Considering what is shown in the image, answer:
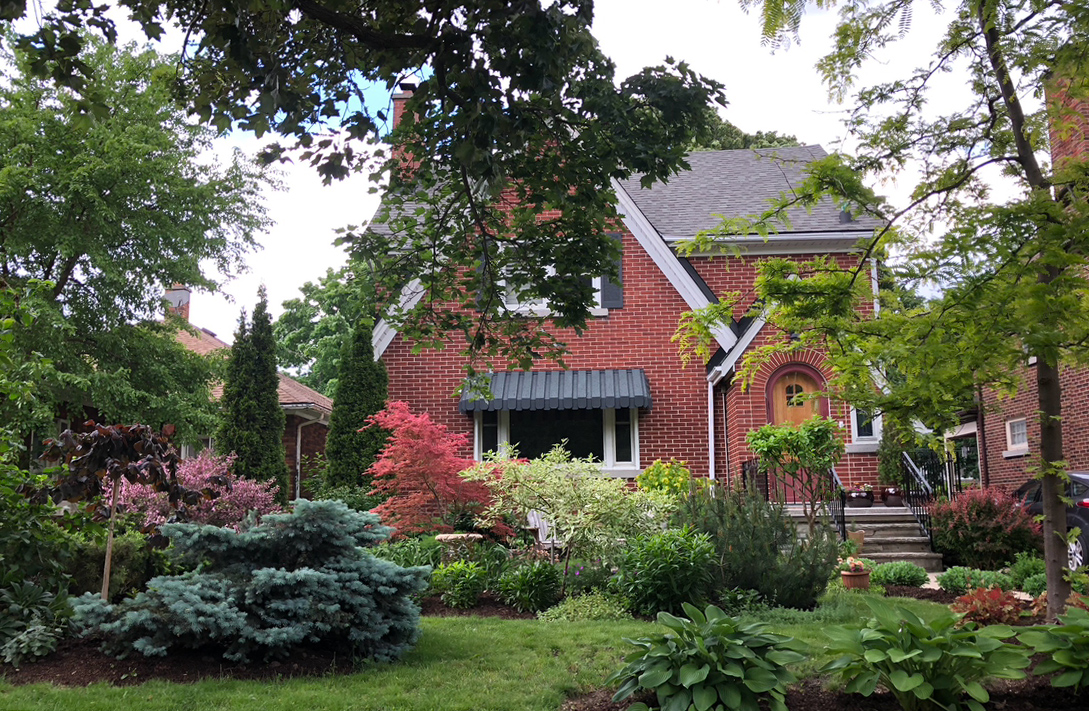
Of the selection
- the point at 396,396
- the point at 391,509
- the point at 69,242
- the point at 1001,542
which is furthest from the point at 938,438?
the point at 69,242

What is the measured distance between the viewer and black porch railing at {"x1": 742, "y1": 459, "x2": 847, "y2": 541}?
40.4ft

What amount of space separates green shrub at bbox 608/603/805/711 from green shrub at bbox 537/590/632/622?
2794 millimetres

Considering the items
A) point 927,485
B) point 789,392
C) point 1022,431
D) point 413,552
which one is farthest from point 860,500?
point 1022,431

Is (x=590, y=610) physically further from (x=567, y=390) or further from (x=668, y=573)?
(x=567, y=390)

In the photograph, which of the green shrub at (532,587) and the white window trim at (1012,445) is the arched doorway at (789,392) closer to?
the green shrub at (532,587)

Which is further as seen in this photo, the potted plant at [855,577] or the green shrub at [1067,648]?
the potted plant at [855,577]

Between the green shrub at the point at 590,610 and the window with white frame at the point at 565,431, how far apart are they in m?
7.05

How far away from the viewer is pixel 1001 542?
11.3 metres

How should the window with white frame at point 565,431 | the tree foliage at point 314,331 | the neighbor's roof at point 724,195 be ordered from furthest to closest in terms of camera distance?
the tree foliage at point 314,331 → the neighbor's roof at point 724,195 → the window with white frame at point 565,431

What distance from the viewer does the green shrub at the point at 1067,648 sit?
433cm

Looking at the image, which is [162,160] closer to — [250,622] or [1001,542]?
[250,622]

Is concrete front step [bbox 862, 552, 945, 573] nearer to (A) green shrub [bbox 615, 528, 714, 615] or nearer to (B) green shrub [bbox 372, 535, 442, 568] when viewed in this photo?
(A) green shrub [bbox 615, 528, 714, 615]

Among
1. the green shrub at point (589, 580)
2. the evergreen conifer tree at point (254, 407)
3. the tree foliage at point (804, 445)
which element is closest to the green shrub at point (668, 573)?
the green shrub at point (589, 580)

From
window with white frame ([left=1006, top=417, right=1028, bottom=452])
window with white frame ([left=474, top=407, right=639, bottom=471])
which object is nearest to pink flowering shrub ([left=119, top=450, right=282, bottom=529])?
window with white frame ([left=474, top=407, right=639, bottom=471])
